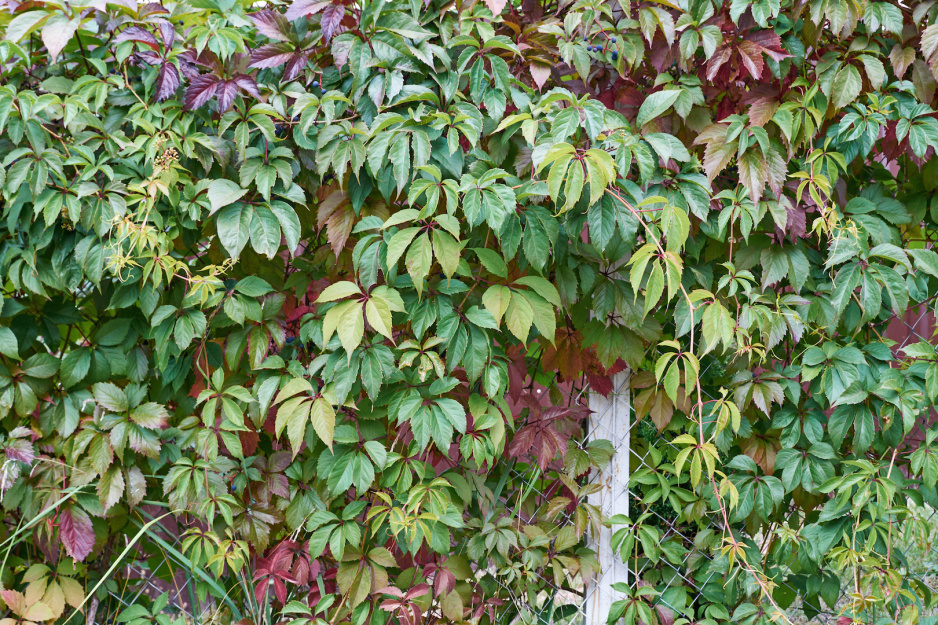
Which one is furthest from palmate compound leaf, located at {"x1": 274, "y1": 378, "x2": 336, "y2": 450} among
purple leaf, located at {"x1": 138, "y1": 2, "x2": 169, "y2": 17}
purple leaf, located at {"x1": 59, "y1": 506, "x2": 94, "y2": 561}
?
purple leaf, located at {"x1": 138, "y1": 2, "x2": 169, "y2": 17}

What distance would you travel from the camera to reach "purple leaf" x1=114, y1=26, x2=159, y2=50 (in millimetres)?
1523

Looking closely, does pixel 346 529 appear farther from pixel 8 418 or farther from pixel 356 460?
pixel 8 418

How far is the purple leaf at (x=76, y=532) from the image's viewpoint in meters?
1.59

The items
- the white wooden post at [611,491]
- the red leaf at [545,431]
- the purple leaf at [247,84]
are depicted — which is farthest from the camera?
the white wooden post at [611,491]

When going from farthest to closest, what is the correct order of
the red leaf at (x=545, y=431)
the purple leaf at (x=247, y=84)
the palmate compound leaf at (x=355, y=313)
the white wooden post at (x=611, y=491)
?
the white wooden post at (x=611, y=491) → the red leaf at (x=545, y=431) → the purple leaf at (x=247, y=84) → the palmate compound leaf at (x=355, y=313)

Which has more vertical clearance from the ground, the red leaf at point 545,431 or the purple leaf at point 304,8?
the purple leaf at point 304,8

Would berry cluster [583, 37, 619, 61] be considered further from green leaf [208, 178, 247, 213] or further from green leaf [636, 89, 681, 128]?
green leaf [208, 178, 247, 213]

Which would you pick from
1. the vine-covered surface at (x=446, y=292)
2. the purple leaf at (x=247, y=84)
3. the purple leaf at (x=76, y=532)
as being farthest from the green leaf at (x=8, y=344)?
the purple leaf at (x=247, y=84)

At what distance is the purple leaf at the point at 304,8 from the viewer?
1511 millimetres

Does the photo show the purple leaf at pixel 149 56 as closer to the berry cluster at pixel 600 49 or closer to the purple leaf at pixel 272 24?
the purple leaf at pixel 272 24

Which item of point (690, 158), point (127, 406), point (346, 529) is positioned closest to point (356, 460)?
point (346, 529)

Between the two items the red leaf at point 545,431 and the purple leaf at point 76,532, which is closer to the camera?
the purple leaf at point 76,532

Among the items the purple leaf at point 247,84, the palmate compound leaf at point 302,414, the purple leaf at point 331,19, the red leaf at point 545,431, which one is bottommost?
the red leaf at point 545,431

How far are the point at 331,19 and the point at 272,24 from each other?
17 cm
